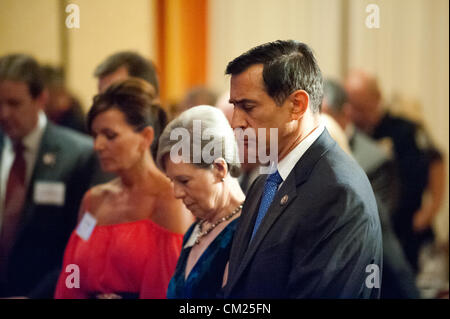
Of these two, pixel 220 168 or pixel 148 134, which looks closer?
pixel 220 168

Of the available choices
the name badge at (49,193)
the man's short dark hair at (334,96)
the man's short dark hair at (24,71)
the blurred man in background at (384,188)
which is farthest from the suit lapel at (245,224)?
the man's short dark hair at (334,96)

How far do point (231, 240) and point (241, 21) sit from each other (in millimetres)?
1262

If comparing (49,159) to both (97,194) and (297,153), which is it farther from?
(297,153)

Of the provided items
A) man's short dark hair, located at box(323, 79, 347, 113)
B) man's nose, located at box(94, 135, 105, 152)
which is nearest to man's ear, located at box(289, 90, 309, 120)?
man's nose, located at box(94, 135, 105, 152)

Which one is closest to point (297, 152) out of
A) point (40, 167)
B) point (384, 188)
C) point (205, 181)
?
point (205, 181)

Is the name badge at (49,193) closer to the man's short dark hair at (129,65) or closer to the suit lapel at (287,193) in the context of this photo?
the man's short dark hair at (129,65)

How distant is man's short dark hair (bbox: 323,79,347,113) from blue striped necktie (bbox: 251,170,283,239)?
6.61 ft

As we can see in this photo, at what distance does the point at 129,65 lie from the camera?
2.65 m

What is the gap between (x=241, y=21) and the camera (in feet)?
9.23

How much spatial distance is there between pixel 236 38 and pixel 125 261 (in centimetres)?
102

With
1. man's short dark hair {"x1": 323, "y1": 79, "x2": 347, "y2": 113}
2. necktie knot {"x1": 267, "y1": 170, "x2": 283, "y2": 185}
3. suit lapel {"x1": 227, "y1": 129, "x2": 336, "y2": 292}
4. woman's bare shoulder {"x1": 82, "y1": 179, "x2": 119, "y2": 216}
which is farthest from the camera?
man's short dark hair {"x1": 323, "y1": 79, "x2": 347, "y2": 113}

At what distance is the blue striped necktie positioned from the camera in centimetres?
175

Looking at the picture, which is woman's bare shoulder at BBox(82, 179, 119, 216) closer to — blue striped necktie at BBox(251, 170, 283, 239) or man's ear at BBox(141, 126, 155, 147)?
man's ear at BBox(141, 126, 155, 147)
